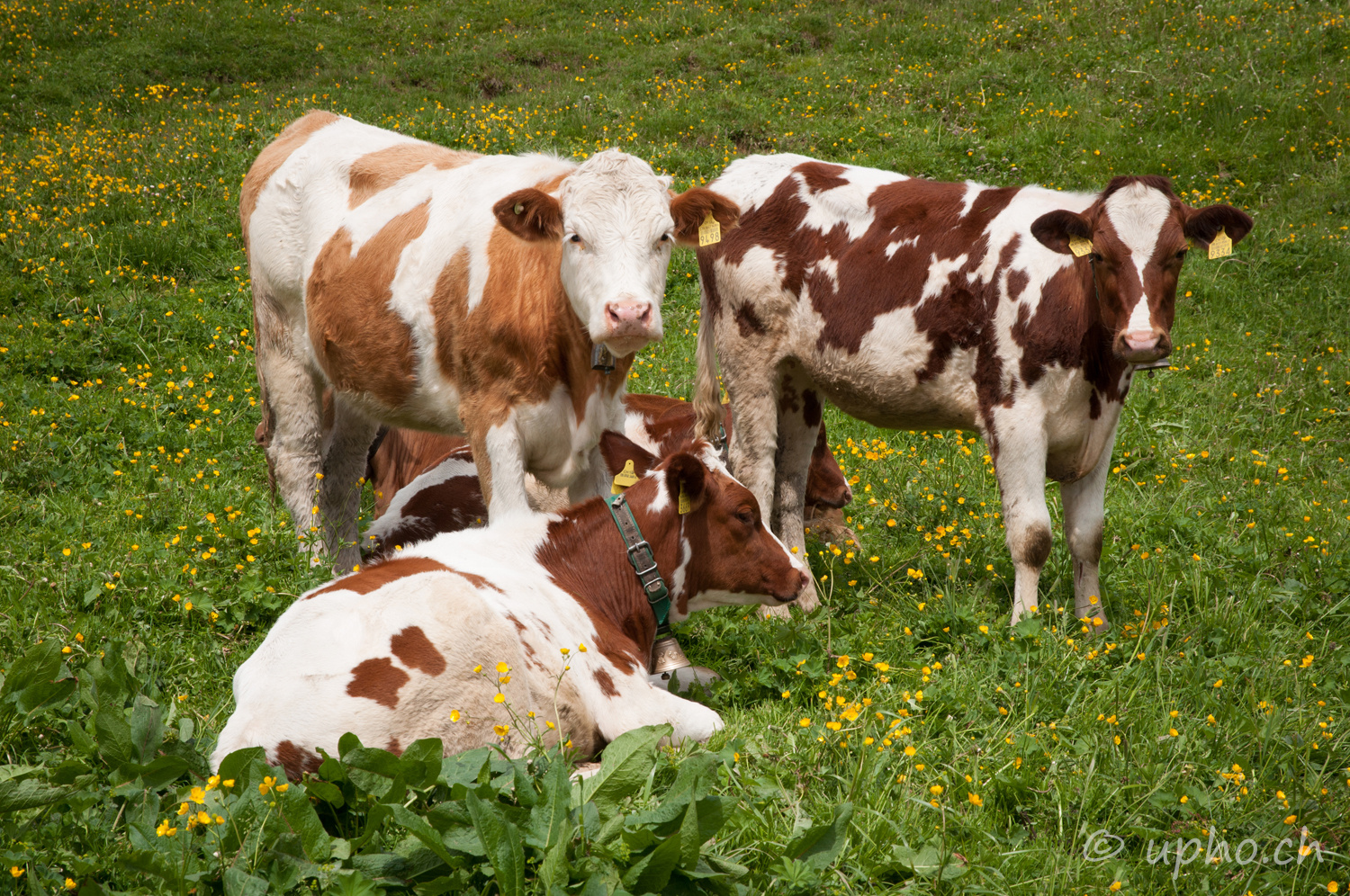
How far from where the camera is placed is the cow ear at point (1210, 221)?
5602 mm

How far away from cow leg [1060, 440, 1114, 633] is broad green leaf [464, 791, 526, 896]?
409 centimetres

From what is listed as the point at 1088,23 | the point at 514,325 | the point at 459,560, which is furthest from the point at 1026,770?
the point at 1088,23

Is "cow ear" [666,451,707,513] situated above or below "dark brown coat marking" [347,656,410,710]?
above

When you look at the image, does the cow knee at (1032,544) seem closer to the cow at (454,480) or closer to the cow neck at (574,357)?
the cow at (454,480)

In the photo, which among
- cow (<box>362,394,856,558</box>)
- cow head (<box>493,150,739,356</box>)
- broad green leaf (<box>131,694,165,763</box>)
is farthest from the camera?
cow (<box>362,394,856,558</box>)

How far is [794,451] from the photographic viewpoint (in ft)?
23.4

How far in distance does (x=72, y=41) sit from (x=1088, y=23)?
18.3 m

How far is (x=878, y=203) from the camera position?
6539 mm

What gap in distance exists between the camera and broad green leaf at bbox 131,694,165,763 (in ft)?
11.1

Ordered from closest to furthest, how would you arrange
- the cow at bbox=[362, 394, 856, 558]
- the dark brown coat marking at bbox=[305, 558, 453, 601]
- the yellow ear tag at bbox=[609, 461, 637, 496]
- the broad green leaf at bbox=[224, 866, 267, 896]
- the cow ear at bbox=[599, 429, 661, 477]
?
the broad green leaf at bbox=[224, 866, 267, 896], the dark brown coat marking at bbox=[305, 558, 453, 601], the yellow ear tag at bbox=[609, 461, 637, 496], the cow ear at bbox=[599, 429, 661, 477], the cow at bbox=[362, 394, 856, 558]

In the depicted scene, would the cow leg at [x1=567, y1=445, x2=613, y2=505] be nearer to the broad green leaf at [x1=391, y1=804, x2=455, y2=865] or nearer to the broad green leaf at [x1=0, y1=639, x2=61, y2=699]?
the broad green leaf at [x1=0, y1=639, x2=61, y2=699]

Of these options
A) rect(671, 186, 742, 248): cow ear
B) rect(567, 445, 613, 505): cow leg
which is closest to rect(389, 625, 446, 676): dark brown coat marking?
rect(567, 445, 613, 505): cow leg

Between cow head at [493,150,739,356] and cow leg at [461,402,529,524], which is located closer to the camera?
cow head at [493,150,739,356]

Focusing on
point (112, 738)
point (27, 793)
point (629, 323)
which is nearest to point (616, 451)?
point (629, 323)
